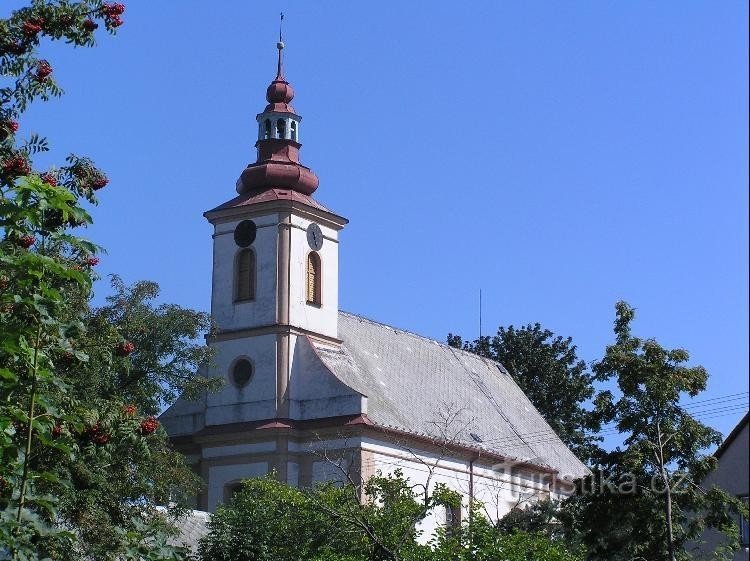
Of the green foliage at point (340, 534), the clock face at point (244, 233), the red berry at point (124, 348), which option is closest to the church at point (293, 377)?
the clock face at point (244, 233)

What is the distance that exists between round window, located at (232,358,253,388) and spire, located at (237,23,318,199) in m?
5.86

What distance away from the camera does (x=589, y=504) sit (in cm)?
2922

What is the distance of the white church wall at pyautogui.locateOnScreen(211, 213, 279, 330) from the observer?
1789 inches

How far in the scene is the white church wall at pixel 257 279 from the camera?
45.4 meters

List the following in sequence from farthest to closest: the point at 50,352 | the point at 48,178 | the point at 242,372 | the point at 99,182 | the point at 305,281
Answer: the point at 305,281, the point at 242,372, the point at 99,182, the point at 48,178, the point at 50,352

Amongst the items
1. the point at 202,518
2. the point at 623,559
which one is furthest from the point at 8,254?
the point at 202,518

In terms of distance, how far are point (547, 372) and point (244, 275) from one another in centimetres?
2058

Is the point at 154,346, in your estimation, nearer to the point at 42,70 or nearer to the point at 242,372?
the point at 242,372

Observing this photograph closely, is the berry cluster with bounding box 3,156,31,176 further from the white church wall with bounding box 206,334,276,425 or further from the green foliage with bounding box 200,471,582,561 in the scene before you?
the white church wall with bounding box 206,334,276,425

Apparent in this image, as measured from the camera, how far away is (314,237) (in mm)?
46562

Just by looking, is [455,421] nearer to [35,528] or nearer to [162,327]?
[162,327]

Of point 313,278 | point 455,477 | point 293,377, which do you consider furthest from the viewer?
point 455,477

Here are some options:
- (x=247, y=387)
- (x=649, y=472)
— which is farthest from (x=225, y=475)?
(x=649, y=472)

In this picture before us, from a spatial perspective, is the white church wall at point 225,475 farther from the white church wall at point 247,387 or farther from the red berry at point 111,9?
the red berry at point 111,9
